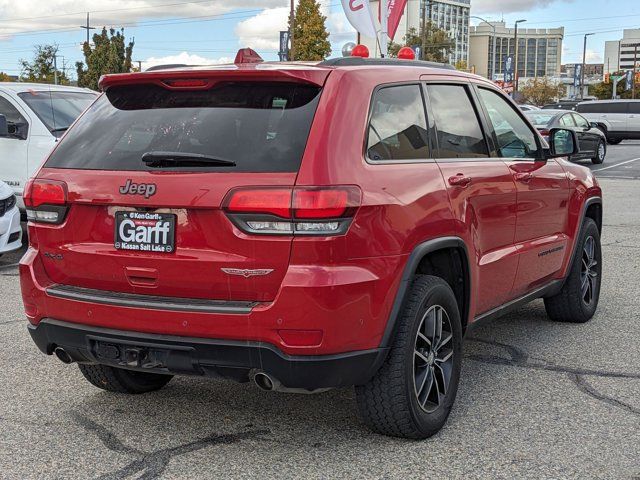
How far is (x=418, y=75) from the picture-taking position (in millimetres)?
4434

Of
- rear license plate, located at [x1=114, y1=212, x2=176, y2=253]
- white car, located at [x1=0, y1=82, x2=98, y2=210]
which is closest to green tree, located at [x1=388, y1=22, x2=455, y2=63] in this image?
white car, located at [x1=0, y1=82, x2=98, y2=210]

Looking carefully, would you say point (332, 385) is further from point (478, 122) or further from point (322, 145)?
point (478, 122)

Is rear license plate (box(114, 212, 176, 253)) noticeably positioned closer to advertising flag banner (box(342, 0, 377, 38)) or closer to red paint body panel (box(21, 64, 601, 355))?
red paint body panel (box(21, 64, 601, 355))

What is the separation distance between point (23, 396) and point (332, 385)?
2.01 m

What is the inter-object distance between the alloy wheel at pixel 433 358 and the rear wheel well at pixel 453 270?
0.22 m

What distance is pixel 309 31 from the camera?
2484 inches

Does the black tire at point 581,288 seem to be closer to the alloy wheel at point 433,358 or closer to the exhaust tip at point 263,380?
the alloy wheel at point 433,358

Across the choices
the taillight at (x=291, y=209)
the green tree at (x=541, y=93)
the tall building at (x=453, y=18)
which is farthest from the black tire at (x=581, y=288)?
the tall building at (x=453, y=18)

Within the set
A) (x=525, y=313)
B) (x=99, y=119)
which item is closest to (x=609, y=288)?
(x=525, y=313)

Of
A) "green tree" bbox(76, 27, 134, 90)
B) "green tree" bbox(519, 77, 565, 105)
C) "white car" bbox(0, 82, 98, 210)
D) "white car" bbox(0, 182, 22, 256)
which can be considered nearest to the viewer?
"white car" bbox(0, 182, 22, 256)

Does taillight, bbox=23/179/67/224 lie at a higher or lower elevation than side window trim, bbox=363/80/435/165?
lower

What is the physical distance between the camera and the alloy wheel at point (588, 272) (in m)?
6.39

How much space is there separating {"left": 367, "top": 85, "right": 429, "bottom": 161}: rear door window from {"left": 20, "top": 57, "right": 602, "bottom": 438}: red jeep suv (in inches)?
0.4

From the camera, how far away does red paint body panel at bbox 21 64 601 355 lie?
11.4 ft
